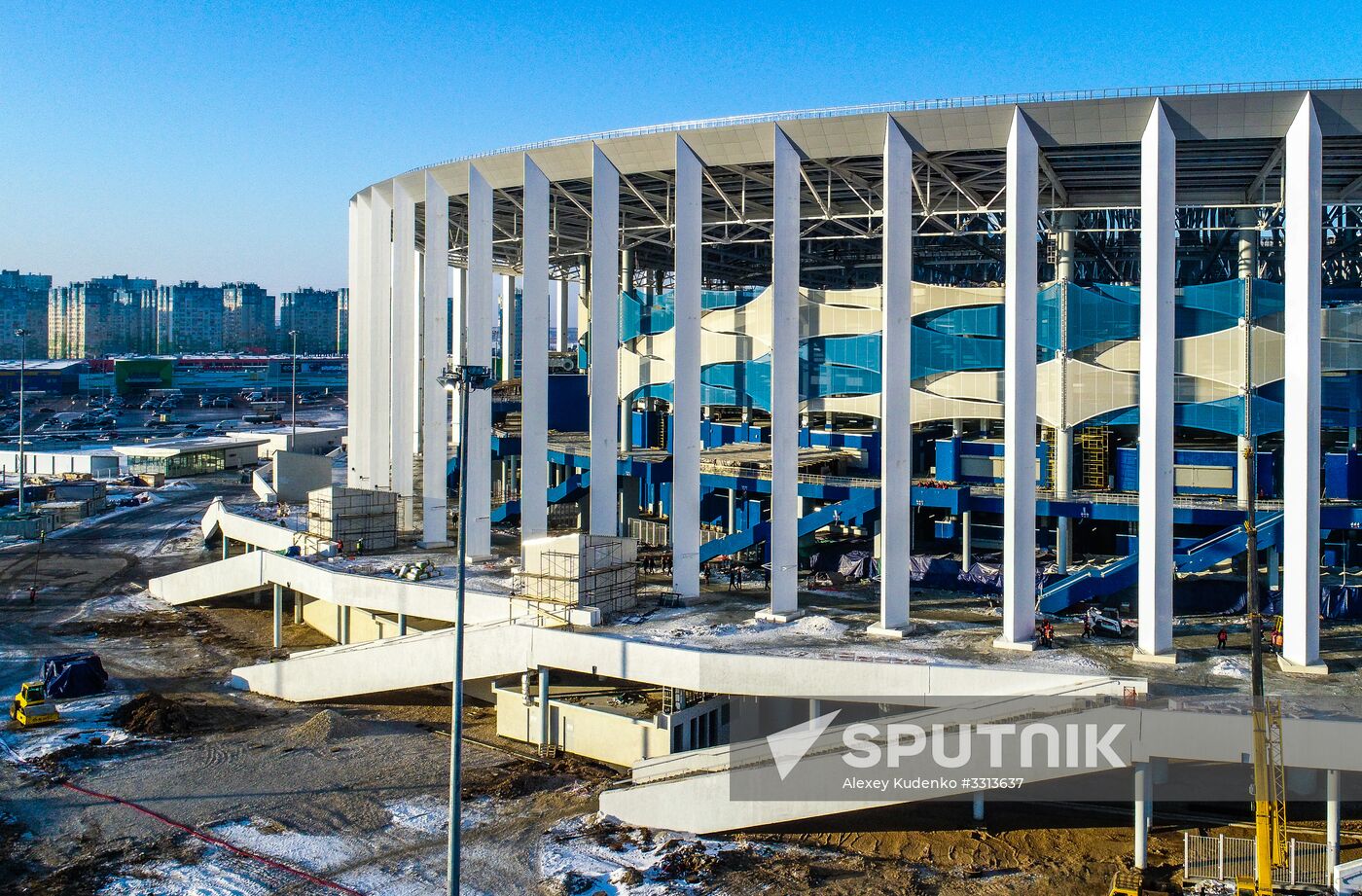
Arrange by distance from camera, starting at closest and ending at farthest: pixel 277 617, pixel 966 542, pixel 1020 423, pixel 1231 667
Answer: pixel 1231 667 → pixel 1020 423 → pixel 966 542 → pixel 277 617

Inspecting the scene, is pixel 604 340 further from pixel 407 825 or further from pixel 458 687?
pixel 458 687

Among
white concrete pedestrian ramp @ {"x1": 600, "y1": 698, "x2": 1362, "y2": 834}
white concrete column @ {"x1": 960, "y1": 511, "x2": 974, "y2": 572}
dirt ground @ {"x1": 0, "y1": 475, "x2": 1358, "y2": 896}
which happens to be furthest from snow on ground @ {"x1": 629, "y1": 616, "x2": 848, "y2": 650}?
white concrete column @ {"x1": 960, "y1": 511, "x2": 974, "y2": 572}

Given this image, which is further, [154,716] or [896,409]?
[154,716]

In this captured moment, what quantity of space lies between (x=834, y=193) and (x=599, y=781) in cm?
2530

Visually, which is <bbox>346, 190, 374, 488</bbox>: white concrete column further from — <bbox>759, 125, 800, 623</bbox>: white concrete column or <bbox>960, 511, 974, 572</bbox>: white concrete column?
<bbox>960, 511, 974, 572</bbox>: white concrete column

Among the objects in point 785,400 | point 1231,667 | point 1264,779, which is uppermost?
point 785,400

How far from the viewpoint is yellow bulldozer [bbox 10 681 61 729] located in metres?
30.0

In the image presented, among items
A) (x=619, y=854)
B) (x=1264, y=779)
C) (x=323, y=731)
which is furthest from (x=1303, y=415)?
(x=323, y=731)

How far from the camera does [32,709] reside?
98.5 feet

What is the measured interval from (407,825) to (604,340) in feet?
53.2

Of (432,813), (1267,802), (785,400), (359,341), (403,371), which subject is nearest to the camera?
(1267,802)

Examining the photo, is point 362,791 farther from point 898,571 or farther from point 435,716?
point 898,571

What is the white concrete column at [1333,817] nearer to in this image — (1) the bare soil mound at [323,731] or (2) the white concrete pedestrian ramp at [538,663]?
(2) the white concrete pedestrian ramp at [538,663]

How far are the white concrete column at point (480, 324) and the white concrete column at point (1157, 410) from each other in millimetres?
21075
